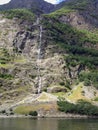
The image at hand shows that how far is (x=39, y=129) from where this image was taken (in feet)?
475

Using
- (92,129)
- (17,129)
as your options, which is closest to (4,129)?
(17,129)

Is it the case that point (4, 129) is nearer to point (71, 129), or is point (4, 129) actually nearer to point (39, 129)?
point (39, 129)

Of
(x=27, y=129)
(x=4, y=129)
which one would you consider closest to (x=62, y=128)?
(x=27, y=129)

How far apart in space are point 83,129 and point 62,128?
9357 mm

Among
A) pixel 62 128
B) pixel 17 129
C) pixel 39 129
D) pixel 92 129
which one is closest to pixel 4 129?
pixel 17 129

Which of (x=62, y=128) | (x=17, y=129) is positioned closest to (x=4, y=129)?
(x=17, y=129)

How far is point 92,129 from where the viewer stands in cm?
15062

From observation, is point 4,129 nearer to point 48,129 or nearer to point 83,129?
point 48,129

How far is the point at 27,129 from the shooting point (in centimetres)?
14362

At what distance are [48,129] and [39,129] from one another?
4178mm

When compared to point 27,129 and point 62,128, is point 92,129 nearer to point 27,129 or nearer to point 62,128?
point 62,128

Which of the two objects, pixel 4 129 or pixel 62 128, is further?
pixel 62 128

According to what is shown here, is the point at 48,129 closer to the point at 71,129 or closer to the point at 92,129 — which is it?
the point at 71,129

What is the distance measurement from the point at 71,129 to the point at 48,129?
32.6 feet
